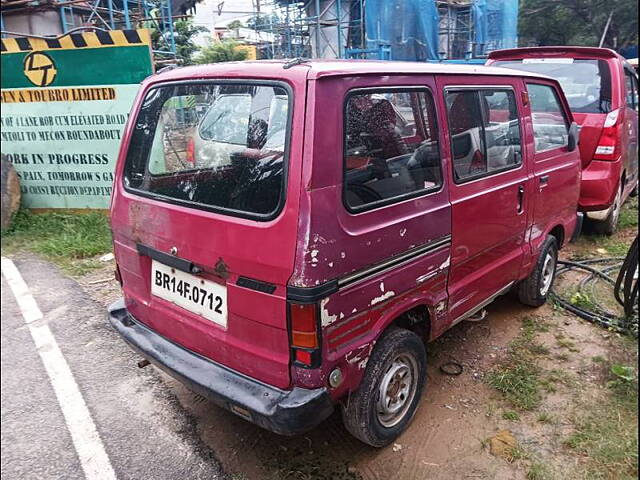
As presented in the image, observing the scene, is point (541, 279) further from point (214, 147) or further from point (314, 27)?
point (314, 27)

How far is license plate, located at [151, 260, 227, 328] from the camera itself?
7.30ft

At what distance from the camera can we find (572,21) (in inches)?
352

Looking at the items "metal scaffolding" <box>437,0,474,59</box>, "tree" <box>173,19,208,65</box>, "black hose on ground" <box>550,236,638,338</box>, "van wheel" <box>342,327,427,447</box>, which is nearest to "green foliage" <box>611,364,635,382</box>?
"black hose on ground" <box>550,236,638,338</box>

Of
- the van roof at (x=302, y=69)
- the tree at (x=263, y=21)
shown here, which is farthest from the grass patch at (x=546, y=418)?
the tree at (x=263, y=21)

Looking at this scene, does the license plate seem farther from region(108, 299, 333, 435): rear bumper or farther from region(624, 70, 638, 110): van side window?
region(624, 70, 638, 110): van side window

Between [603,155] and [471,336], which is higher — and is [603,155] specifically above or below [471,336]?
above

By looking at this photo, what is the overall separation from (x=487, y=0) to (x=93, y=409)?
1320 centimetres

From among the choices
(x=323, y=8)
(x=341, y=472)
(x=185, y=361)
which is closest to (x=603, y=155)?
(x=341, y=472)

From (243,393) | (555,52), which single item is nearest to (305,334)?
(243,393)

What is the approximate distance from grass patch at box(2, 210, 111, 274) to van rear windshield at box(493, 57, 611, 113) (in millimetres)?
5269

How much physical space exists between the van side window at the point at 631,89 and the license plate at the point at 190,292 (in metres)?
5.50

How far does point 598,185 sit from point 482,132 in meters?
2.79

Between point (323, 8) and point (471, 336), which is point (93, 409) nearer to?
point (471, 336)

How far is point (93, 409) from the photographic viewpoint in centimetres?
286
